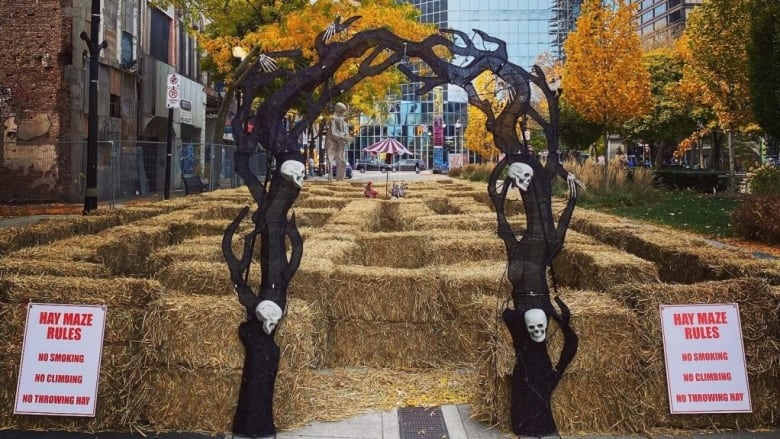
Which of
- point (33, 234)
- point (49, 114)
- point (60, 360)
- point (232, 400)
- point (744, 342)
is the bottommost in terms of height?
point (232, 400)

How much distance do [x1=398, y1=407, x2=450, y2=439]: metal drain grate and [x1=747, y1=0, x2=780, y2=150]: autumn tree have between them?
1490 cm

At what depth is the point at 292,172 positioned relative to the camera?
178 inches

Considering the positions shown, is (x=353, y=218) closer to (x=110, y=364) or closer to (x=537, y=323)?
(x=110, y=364)

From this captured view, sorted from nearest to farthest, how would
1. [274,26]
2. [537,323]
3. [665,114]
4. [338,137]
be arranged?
1. [537,323]
2. [338,137]
3. [274,26]
4. [665,114]

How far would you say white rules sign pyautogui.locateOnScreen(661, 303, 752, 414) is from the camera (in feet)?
15.5

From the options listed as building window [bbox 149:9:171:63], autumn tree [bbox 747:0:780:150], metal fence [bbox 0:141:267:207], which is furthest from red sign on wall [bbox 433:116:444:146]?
autumn tree [bbox 747:0:780:150]

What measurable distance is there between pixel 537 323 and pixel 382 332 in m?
2.20

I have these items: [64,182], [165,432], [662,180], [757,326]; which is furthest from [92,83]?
[662,180]

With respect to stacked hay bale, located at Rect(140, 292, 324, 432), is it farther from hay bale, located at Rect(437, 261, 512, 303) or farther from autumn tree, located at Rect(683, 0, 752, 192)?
autumn tree, located at Rect(683, 0, 752, 192)

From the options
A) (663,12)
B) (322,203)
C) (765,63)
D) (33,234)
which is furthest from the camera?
(663,12)

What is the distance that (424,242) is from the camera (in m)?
8.91

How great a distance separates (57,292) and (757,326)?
5.17 metres

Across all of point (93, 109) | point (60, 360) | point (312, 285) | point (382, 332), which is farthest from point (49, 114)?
point (60, 360)

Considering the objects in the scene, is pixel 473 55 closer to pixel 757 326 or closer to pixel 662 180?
pixel 757 326
